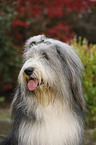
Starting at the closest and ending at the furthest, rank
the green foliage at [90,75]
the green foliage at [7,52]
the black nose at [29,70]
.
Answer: the black nose at [29,70] < the green foliage at [90,75] < the green foliage at [7,52]

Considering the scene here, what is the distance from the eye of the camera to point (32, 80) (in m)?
2.14

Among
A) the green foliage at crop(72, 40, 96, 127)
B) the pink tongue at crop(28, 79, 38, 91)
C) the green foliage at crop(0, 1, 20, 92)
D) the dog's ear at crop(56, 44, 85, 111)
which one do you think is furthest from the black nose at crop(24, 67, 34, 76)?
the green foliage at crop(0, 1, 20, 92)

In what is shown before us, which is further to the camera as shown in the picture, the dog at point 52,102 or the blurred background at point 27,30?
the blurred background at point 27,30

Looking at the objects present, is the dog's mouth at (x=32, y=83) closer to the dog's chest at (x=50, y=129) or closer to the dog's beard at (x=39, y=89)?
the dog's beard at (x=39, y=89)

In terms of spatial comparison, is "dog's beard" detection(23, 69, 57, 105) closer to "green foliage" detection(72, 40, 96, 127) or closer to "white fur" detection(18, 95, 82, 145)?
"white fur" detection(18, 95, 82, 145)

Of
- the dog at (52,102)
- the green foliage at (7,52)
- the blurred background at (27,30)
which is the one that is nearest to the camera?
the dog at (52,102)

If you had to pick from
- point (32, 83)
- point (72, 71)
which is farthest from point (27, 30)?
point (32, 83)

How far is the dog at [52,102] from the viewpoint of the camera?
223cm

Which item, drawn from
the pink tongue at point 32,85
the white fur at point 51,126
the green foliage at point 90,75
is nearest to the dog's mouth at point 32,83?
Answer: the pink tongue at point 32,85

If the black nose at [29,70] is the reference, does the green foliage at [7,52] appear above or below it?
above

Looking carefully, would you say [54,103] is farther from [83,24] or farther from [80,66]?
[83,24]

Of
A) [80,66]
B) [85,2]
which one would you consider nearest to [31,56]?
[80,66]

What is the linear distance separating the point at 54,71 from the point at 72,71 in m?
0.20

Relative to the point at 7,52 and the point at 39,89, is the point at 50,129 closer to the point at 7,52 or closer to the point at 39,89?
the point at 39,89
